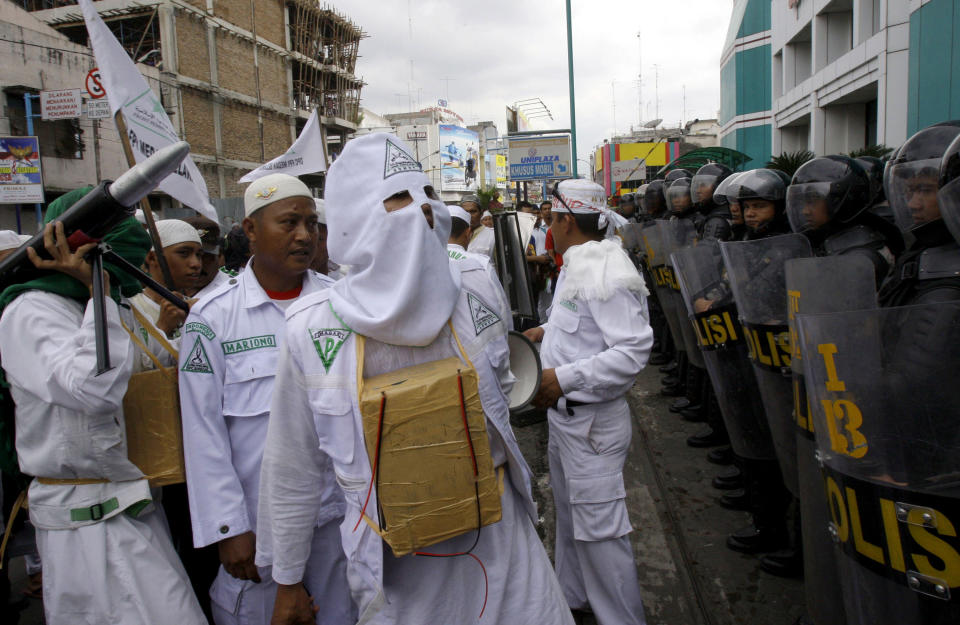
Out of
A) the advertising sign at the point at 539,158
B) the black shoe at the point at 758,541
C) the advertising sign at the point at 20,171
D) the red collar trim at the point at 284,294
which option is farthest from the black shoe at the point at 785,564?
the advertising sign at the point at 20,171

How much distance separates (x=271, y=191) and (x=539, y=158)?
14995 mm

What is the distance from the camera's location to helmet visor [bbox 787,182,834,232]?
362cm

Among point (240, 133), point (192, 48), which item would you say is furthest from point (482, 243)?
point (240, 133)

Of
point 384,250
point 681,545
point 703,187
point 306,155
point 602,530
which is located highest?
point 306,155

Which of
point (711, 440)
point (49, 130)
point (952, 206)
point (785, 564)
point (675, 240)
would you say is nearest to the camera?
point (952, 206)

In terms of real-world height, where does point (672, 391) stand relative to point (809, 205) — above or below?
below

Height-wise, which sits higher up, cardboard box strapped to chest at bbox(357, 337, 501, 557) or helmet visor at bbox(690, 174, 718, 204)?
helmet visor at bbox(690, 174, 718, 204)

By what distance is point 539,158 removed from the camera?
16828 millimetres

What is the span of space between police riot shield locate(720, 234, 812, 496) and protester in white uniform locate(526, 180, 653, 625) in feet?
1.80

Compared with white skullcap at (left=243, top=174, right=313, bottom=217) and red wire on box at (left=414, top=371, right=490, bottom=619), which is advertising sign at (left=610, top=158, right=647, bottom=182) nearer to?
white skullcap at (left=243, top=174, right=313, bottom=217)

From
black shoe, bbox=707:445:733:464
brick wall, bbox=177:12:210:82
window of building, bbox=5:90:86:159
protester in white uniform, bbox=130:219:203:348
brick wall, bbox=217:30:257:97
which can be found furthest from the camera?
brick wall, bbox=217:30:257:97

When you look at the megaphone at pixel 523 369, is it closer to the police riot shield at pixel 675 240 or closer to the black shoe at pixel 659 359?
the police riot shield at pixel 675 240

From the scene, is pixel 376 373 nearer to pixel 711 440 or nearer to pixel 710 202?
pixel 711 440

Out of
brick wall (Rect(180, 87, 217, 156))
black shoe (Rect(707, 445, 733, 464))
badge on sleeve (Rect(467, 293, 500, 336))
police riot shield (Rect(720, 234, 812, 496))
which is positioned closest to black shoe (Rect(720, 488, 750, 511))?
black shoe (Rect(707, 445, 733, 464))
